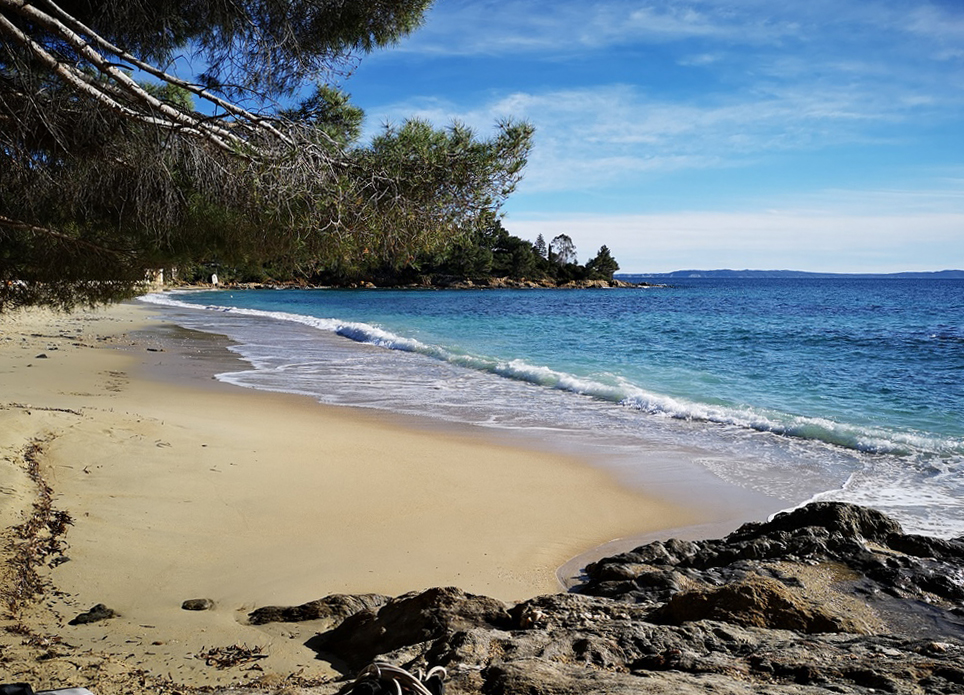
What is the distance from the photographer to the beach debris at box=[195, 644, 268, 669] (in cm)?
312

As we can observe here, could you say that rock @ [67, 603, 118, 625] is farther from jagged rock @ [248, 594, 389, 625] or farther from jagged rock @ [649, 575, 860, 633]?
jagged rock @ [649, 575, 860, 633]

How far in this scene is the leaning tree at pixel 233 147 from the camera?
162 inches

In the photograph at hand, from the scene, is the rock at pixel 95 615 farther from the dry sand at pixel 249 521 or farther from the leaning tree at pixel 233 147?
the leaning tree at pixel 233 147

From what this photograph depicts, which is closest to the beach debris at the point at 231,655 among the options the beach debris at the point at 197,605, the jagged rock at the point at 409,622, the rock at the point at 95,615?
the jagged rock at the point at 409,622

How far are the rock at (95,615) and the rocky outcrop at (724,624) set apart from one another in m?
1.15

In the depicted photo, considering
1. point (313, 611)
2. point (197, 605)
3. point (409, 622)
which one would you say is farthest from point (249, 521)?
point (409, 622)

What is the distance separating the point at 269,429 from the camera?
28.9ft

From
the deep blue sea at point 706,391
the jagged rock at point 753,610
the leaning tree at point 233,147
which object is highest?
the leaning tree at point 233,147

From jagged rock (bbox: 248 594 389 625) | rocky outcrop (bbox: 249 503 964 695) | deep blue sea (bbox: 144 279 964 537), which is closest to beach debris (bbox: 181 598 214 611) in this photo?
jagged rock (bbox: 248 594 389 625)

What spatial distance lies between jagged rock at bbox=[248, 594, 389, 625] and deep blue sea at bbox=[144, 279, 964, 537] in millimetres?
4664

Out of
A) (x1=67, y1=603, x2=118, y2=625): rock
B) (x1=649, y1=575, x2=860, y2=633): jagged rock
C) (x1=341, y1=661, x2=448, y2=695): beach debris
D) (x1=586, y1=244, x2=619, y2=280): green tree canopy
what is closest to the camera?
(x1=341, y1=661, x2=448, y2=695): beach debris

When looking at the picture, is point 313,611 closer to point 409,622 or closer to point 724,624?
point 409,622

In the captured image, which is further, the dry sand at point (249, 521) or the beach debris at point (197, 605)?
the beach debris at point (197, 605)

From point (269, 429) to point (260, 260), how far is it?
417cm
